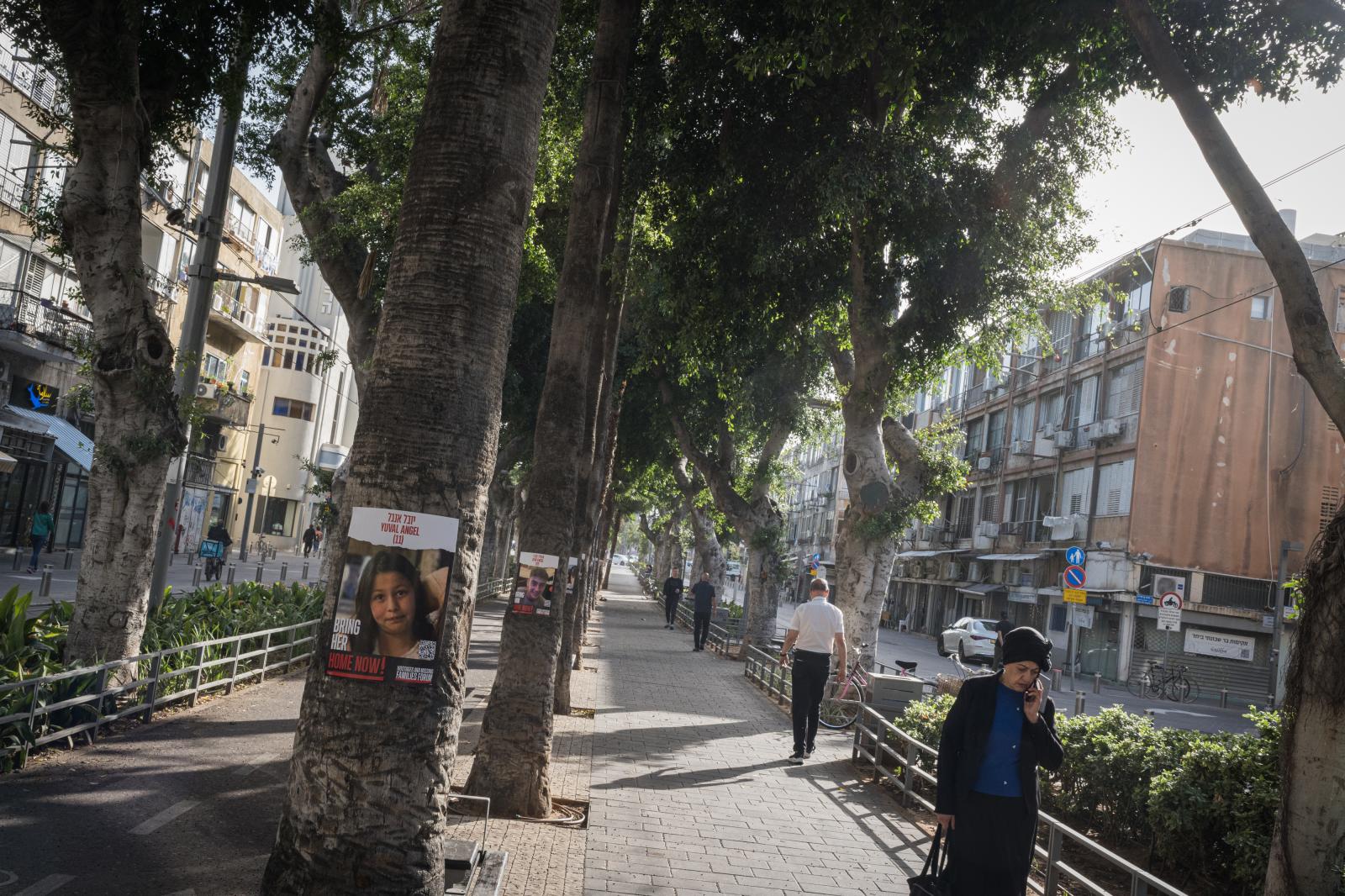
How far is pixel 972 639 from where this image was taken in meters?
35.2

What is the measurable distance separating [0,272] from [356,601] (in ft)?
91.6

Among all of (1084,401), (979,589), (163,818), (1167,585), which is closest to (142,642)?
(163,818)

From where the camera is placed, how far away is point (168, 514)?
1242 cm

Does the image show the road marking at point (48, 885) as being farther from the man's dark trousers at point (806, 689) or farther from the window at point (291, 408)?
the window at point (291, 408)

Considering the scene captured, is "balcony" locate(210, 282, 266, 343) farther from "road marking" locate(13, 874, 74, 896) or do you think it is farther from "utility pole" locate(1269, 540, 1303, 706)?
"road marking" locate(13, 874, 74, 896)

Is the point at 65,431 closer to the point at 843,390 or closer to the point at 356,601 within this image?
the point at 843,390

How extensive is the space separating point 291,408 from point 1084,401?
3884cm

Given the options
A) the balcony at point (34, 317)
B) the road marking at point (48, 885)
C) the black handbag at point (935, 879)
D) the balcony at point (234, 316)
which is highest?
the balcony at point (234, 316)

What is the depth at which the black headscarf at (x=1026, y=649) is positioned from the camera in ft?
16.4

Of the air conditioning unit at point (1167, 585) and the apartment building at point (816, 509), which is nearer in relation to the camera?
the air conditioning unit at point (1167, 585)

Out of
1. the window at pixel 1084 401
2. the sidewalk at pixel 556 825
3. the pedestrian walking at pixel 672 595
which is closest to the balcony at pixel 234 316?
the pedestrian walking at pixel 672 595

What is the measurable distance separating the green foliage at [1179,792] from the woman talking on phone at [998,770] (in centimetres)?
197

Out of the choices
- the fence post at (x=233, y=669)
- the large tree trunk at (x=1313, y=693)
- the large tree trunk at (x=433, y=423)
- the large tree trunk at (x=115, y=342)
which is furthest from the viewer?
the fence post at (x=233, y=669)

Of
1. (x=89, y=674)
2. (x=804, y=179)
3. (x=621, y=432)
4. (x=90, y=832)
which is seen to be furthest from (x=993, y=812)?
(x=621, y=432)
